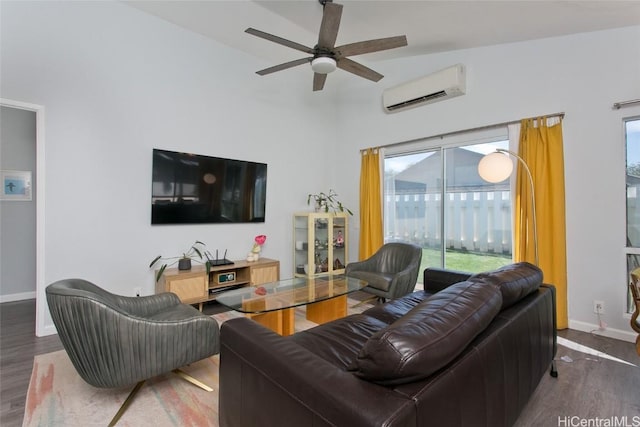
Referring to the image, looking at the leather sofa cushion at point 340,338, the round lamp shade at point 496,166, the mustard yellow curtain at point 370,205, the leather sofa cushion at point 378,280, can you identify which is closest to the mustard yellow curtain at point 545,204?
the round lamp shade at point 496,166

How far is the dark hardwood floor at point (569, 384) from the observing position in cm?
166

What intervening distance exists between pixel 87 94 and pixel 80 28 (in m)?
0.64

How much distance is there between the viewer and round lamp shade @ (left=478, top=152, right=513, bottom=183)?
8.05 feet

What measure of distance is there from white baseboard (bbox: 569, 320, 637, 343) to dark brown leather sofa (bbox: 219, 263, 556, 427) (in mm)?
1793

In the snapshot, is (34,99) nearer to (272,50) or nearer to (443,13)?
(272,50)

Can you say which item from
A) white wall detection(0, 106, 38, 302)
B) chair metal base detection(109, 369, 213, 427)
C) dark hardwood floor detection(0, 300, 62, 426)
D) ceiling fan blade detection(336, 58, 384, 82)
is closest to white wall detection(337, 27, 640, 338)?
ceiling fan blade detection(336, 58, 384, 82)

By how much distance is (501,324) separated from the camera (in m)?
1.30

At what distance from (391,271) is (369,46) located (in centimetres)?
252

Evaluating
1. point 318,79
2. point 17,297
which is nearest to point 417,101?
point 318,79

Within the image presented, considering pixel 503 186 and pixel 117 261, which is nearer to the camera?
pixel 117 261

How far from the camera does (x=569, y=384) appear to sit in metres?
1.95

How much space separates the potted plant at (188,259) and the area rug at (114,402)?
1281 mm

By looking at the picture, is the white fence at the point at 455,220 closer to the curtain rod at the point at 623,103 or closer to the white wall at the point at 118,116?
the curtain rod at the point at 623,103

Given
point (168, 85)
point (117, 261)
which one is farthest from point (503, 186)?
point (117, 261)
